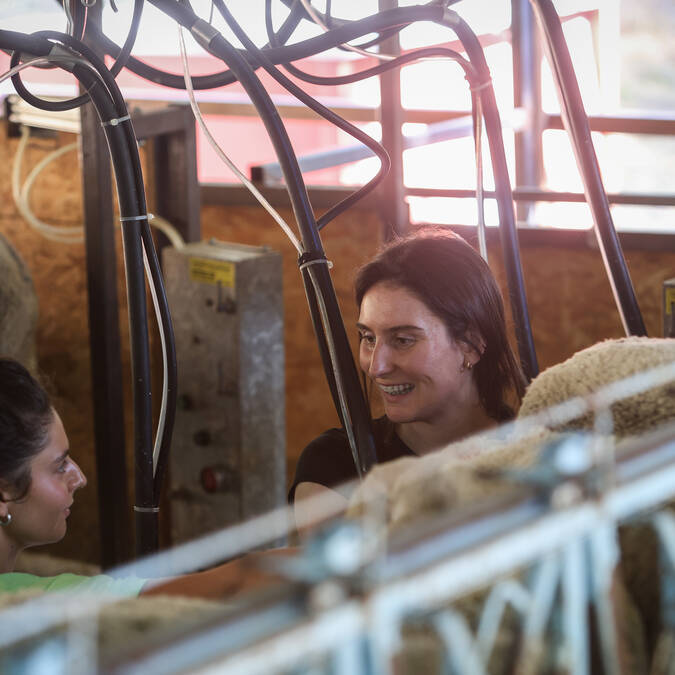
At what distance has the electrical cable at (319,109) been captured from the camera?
1.36 m

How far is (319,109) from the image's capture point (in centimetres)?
145

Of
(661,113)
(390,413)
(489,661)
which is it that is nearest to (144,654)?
(489,661)

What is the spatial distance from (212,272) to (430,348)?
1.07 meters

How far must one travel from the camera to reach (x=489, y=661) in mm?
495

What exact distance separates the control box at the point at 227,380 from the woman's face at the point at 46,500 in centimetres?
116

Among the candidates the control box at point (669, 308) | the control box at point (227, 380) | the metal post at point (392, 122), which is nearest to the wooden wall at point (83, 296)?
the metal post at point (392, 122)

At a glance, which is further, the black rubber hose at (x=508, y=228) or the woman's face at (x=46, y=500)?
the black rubber hose at (x=508, y=228)

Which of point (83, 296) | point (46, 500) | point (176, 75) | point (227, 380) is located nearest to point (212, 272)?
point (227, 380)

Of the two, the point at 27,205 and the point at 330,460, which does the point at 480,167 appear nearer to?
the point at 330,460

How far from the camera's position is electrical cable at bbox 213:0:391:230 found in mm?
1363

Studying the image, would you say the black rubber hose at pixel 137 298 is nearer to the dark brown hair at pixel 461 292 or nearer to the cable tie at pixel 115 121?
the cable tie at pixel 115 121

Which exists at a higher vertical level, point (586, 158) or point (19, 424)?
point (586, 158)

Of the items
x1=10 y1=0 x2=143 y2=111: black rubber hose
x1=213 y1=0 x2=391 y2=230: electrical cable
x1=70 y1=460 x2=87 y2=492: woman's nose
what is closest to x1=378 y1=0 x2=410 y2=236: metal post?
x1=213 y1=0 x2=391 y2=230: electrical cable

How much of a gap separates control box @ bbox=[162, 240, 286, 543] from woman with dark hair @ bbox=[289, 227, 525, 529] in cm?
89
